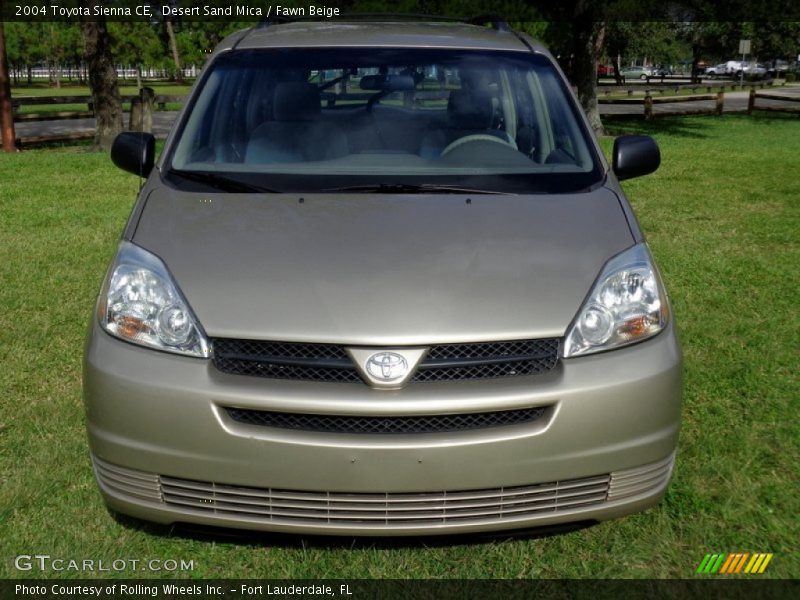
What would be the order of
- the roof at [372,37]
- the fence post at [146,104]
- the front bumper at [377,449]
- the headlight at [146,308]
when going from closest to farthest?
1. the front bumper at [377,449]
2. the headlight at [146,308]
3. the roof at [372,37]
4. the fence post at [146,104]

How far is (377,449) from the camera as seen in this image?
2486 millimetres

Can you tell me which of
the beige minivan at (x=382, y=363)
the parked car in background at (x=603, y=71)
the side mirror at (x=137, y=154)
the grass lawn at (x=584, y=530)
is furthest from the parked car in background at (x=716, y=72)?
the beige minivan at (x=382, y=363)

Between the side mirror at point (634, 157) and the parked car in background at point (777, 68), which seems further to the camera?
the parked car in background at point (777, 68)

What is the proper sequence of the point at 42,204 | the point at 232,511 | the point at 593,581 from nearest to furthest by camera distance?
1. the point at 232,511
2. the point at 593,581
3. the point at 42,204

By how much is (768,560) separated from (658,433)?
725mm

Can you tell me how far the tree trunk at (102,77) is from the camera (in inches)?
640

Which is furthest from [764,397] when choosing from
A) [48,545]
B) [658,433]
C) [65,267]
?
[65,267]

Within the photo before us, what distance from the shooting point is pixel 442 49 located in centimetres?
399

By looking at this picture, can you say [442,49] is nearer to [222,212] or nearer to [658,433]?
[222,212]

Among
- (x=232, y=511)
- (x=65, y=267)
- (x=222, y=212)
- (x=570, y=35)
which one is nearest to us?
(x=232, y=511)

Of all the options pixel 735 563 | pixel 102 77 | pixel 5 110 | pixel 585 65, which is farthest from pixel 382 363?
pixel 585 65

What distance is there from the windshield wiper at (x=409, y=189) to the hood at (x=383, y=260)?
0.19 ft

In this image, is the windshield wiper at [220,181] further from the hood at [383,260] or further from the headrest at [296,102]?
the headrest at [296,102]

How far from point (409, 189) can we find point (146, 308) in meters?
1.09
